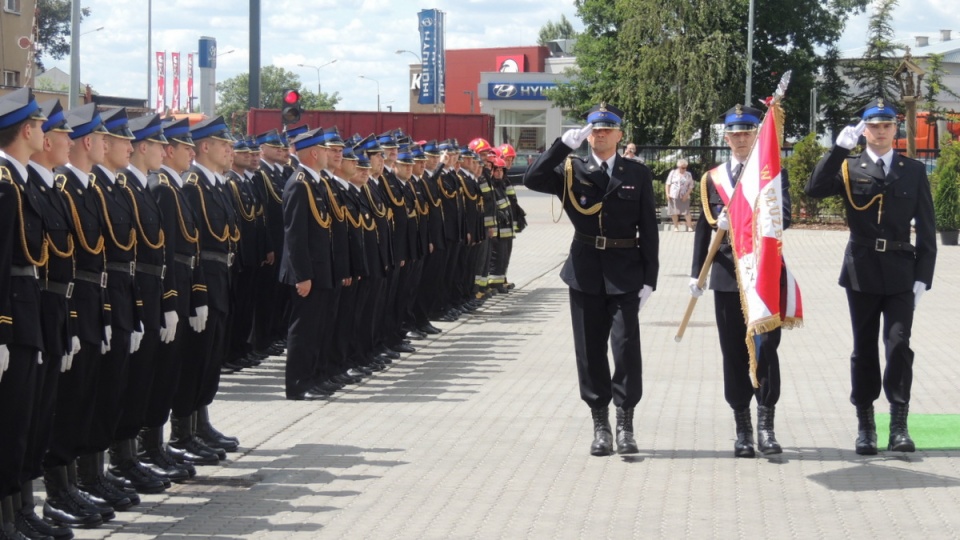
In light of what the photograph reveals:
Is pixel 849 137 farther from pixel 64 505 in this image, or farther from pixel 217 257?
pixel 64 505

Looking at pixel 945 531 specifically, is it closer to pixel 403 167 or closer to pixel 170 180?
pixel 170 180

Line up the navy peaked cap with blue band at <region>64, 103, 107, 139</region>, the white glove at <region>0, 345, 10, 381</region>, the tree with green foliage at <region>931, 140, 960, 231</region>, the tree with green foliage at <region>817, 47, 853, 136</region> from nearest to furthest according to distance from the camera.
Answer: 1. the white glove at <region>0, 345, 10, 381</region>
2. the navy peaked cap with blue band at <region>64, 103, 107, 139</region>
3. the tree with green foliage at <region>931, 140, 960, 231</region>
4. the tree with green foliage at <region>817, 47, 853, 136</region>

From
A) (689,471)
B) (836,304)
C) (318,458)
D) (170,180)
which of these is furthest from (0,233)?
(836,304)

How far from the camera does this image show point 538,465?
27.7 feet

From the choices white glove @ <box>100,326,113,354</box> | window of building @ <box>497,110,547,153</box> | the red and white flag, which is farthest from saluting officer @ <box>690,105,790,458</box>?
window of building @ <box>497,110,547,153</box>

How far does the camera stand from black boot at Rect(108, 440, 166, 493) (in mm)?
7691

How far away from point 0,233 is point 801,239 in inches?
1080

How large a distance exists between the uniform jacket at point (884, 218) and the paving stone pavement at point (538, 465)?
1.10 metres

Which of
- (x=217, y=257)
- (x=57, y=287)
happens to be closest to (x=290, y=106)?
(x=217, y=257)

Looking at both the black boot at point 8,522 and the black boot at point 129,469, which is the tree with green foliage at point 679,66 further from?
the black boot at point 8,522

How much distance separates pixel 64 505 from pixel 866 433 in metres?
4.80

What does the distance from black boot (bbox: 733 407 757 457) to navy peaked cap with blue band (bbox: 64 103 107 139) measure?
412 cm

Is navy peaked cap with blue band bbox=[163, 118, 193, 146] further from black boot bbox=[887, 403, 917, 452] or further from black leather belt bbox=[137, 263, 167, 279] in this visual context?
black boot bbox=[887, 403, 917, 452]

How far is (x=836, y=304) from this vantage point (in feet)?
61.8
